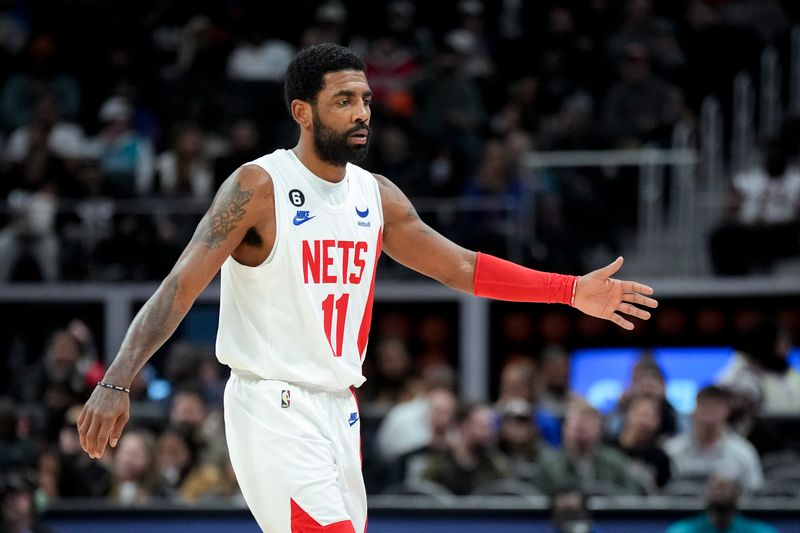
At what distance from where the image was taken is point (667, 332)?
13.9m

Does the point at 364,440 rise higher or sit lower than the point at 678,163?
lower

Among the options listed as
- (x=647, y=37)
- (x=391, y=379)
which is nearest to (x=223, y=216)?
(x=391, y=379)

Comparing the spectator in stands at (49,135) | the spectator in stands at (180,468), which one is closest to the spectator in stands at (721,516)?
the spectator in stands at (180,468)

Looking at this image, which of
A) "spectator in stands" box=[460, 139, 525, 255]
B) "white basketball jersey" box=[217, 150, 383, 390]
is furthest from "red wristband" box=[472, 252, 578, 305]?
"spectator in stands" box=[460, 139, 525, 255]

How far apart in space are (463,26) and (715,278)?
4.45m

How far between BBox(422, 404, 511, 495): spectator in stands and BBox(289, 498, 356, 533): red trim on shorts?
4.97 m

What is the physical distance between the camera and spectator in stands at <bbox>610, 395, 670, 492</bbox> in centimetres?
980

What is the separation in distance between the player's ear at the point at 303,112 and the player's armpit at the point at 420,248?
0.45 meters

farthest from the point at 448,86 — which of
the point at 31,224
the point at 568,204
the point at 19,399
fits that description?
the point at 19,399

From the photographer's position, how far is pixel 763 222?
1298cm

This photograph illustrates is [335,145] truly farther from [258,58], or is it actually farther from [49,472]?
[258,58]

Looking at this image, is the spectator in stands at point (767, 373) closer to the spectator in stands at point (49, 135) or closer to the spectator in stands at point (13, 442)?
the spectator in stands at point (13, 442)

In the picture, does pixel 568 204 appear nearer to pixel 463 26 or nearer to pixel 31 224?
pixel 463 26

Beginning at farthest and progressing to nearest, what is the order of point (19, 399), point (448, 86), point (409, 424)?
point (448, 86) < point (19, 399) < point (409, 424)
